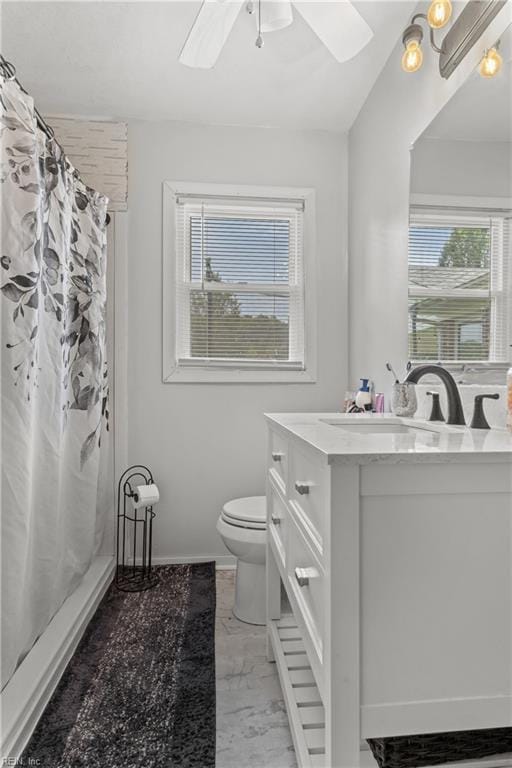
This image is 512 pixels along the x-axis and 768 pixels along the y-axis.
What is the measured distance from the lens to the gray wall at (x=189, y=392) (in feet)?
8.29

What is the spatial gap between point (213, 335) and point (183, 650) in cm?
154

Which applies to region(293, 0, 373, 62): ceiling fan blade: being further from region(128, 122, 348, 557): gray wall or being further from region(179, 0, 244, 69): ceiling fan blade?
region(128, 122, 348, 557): gray wall

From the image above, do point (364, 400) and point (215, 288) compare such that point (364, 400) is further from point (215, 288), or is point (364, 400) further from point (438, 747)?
point (438, 747)

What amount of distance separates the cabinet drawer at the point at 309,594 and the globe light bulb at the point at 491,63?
1.40m

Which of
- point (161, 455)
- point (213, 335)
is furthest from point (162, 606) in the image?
point (213, 335)

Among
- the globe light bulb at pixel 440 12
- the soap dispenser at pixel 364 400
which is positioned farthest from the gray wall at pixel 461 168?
the soap dispenser at pixel 364 400

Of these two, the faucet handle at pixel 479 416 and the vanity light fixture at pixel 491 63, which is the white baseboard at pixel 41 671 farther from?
the vanity light fixture at pixel 491 63

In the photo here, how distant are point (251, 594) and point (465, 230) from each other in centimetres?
160

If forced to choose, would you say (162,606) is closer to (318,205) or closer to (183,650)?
Answer: (183,650)

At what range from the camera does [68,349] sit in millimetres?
1918

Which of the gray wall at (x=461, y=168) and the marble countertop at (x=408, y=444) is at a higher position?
the gray wall at (x=461, y=168)

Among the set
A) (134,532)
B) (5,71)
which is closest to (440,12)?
(5,71)

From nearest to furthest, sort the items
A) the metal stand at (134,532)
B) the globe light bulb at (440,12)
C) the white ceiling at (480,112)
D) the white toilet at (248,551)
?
the white ceiling at (480,112) < the globe light bulb at (440,12) < the white toilet at (248,551) < the metal stand at (134,532)

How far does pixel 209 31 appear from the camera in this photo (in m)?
1.54
